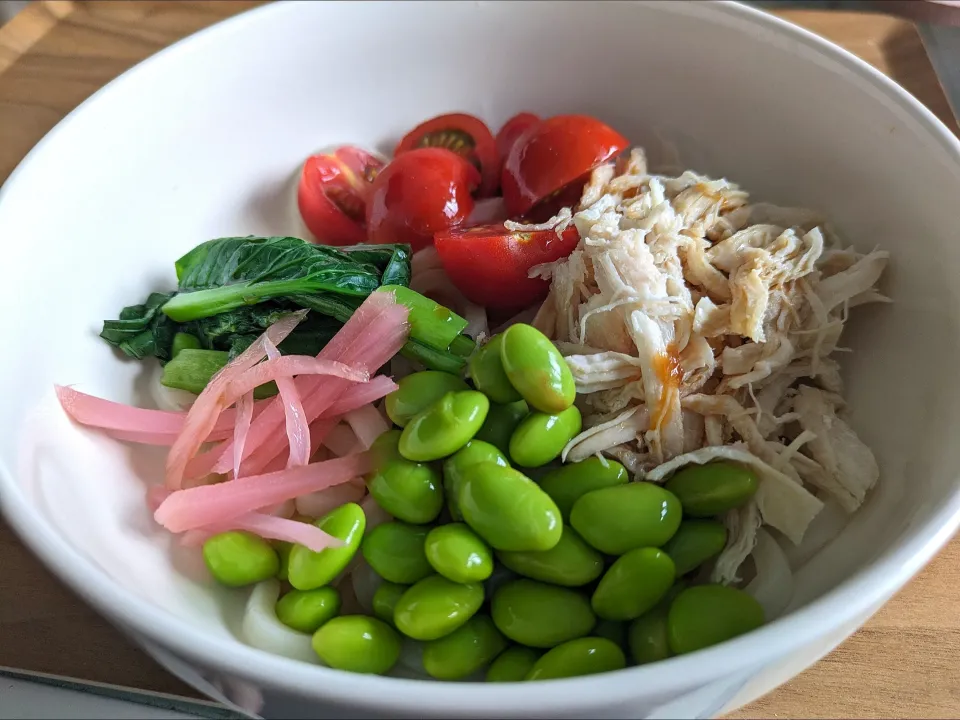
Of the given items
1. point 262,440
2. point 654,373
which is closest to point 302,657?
point 262,440

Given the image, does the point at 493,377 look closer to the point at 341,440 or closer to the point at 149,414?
the point at 341,440

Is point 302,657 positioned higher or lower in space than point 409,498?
lower

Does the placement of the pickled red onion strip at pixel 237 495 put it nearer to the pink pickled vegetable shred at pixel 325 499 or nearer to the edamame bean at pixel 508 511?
the pink pickled vegetable shred at pixel 325 499

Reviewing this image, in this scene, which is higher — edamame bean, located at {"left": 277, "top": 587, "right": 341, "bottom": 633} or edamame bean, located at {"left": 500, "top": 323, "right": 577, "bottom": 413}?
edamame bean, located at {"left": 500, "top": 323, "right": 577, "bottom": 413}

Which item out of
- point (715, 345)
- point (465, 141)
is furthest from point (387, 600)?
point (465, 141)

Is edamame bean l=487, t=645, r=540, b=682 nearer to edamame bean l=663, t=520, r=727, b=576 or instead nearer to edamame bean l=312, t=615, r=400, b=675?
edamame bean l=312, t=615, r=400, b=675

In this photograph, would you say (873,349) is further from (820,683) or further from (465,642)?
(465,642)

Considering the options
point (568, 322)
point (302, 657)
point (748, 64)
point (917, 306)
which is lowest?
point (302, 657)

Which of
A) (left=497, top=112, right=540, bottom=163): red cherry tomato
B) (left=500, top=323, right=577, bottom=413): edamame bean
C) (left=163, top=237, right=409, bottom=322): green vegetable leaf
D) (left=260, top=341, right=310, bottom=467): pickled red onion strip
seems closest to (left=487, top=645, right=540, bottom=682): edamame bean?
(left=500, top=323, right=577, bottom=413): edamame bean
